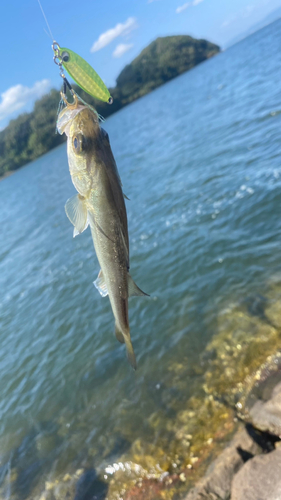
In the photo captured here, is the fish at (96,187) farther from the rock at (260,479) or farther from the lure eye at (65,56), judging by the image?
the rock at (260,479)

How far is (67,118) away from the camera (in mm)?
2920

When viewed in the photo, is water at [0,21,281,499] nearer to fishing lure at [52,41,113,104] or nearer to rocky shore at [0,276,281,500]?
rocky shore at [0,276,281,500]

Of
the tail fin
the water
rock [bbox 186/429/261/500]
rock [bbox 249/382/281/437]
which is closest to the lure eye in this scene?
the tail fin

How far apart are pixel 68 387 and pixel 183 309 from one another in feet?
12.1

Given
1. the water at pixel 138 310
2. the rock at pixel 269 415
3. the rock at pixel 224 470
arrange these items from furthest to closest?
the water at pixel 138 310 < the rock at pixel 269 415 < the rock at pixel 224 470

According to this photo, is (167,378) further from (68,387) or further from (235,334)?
(68,387)

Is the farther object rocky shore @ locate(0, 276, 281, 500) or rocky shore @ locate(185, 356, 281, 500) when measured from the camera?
rocky shore @ locate(0, 276, 281, 500)

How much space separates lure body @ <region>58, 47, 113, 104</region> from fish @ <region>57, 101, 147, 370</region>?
24 cm

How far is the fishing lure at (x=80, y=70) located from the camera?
9.89ft

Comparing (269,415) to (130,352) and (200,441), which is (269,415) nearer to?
(200,441)

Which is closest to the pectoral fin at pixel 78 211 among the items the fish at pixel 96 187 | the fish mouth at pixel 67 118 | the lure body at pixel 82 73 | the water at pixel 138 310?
the fish at pixel 96 187

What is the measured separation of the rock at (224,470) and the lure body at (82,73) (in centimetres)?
534

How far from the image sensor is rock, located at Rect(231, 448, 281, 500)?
15.4ft

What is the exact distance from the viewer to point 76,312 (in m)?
13.0
